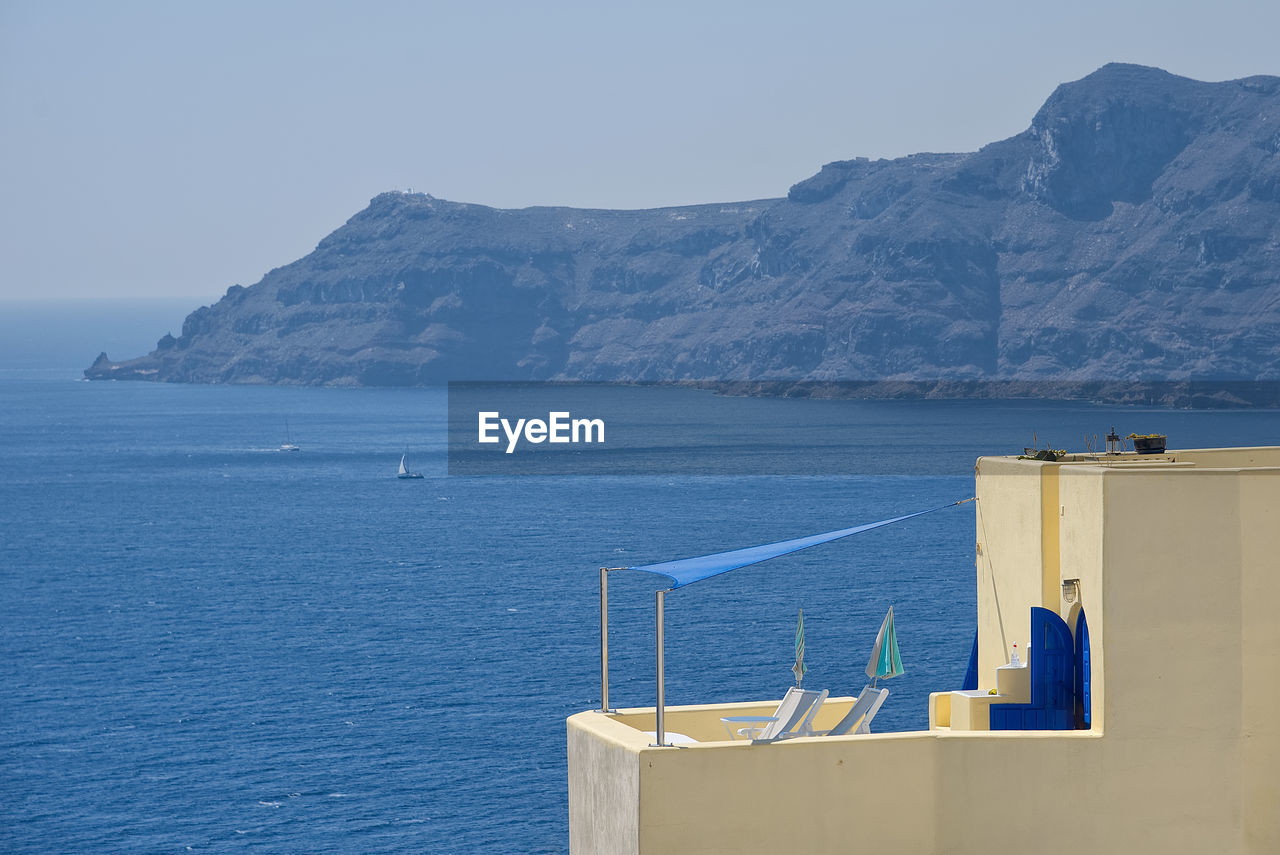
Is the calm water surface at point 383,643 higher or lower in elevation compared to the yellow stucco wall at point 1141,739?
lower

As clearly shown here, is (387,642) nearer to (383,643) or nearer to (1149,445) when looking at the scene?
(383,643)

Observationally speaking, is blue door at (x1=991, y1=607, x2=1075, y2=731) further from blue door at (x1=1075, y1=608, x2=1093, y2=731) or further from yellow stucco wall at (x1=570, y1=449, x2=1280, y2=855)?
yellow stucco wall at (x1=570, y1=449, x2=1280, y2=855)

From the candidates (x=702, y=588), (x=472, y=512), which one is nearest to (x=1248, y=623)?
(x=702, y=588)

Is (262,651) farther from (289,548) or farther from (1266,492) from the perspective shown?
(1266,492)

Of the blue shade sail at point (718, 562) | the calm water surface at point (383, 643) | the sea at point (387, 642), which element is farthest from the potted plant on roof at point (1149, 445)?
the calm water surface at point (383, 643)

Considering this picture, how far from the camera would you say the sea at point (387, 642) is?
54438mm

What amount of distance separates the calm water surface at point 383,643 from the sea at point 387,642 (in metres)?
0.20

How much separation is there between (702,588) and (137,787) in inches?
1599

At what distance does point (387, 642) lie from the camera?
82.2 m

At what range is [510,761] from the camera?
188 ft

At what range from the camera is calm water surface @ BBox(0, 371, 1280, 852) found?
2142 inches

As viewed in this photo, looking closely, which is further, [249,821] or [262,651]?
[262,651]

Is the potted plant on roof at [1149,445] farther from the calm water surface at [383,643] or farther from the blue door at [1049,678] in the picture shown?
the calm water surface at [383,643]

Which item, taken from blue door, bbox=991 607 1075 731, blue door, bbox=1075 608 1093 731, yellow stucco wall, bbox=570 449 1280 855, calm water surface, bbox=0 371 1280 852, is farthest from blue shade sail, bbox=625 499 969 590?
calm water surface, bbox=0 371 1280 852
